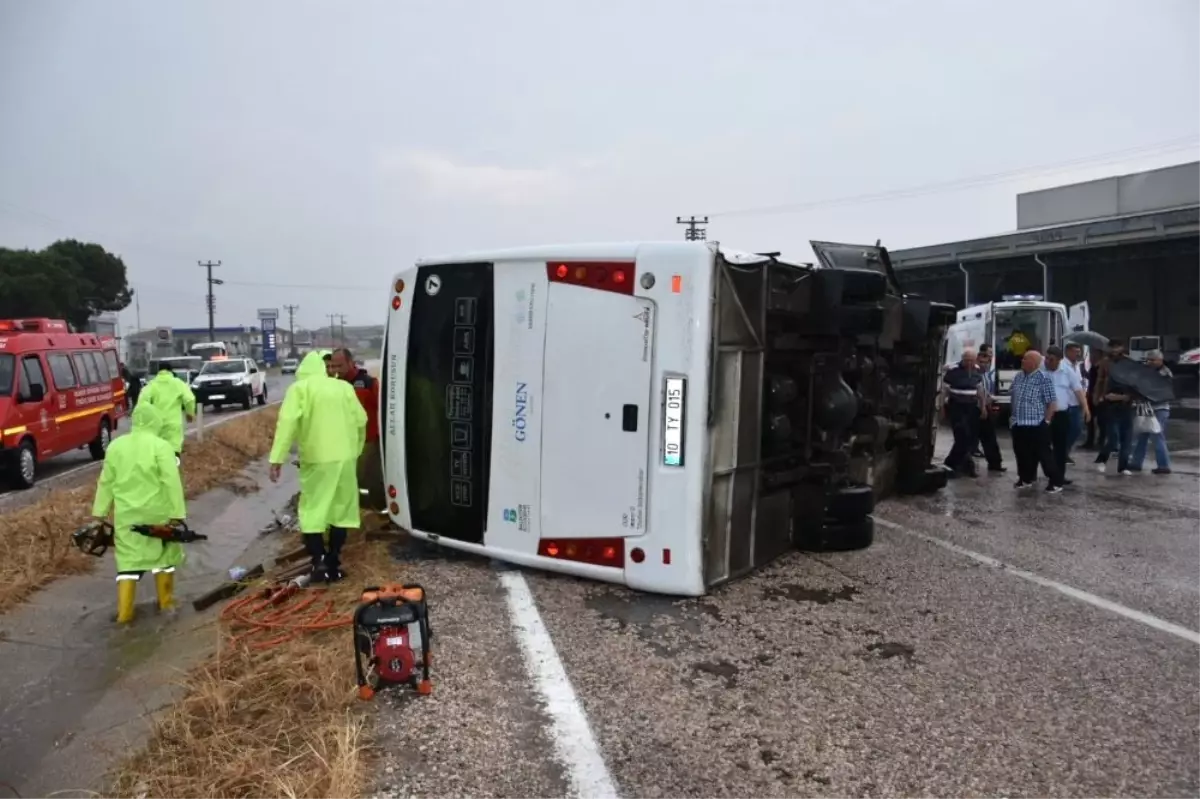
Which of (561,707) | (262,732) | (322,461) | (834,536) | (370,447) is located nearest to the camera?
(262,732)

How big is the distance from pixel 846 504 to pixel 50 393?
11.9 m

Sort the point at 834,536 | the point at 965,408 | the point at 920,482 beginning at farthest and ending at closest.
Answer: the point at 965,408 < the point at 920,482 < the point at 834,536

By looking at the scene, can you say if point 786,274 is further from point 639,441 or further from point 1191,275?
point 1191,275

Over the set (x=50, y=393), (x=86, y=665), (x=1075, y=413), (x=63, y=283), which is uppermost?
(x=63, y=283)

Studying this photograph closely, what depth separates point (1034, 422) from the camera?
1008 centimetres

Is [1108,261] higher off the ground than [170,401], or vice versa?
[1108,261]

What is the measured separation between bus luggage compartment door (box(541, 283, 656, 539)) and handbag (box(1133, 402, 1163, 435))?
8.79 m

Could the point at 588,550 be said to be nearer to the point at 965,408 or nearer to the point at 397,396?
the point at 397,396

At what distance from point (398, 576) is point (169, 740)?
256 cm

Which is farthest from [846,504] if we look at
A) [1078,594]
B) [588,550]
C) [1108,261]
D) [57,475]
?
[1108,261]

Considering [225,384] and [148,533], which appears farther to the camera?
[225,384]

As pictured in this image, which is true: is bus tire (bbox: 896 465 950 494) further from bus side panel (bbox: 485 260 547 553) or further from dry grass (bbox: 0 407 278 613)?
dry grass (bbox: 0 407 278 613)

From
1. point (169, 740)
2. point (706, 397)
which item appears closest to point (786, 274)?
point (706, 397)

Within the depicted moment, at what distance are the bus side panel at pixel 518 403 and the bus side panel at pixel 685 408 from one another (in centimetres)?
76
